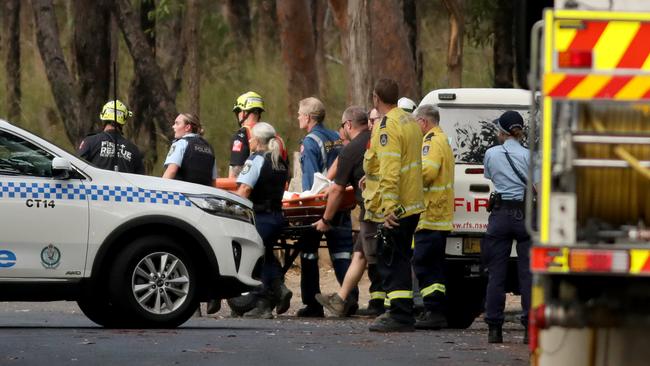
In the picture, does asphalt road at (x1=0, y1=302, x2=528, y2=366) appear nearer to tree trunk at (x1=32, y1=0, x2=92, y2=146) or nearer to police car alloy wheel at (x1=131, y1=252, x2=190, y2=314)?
police car alloy wheel at (x1=131, y1=252, x2=190, y2=314)

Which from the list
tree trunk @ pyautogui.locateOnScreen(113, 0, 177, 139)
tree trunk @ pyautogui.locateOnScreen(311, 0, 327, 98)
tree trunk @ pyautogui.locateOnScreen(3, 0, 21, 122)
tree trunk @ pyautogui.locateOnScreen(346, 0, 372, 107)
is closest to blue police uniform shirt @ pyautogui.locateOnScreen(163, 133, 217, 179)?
tree trunk @ pyautogui.locateOnScreen(346, 0, 372, 107)

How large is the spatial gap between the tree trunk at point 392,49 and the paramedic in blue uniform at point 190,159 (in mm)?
7846

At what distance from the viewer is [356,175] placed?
16.2m

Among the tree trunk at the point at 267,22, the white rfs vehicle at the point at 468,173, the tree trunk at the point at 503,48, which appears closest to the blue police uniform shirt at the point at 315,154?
the white rfs vehicle at the point at 468,173

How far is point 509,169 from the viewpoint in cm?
1351

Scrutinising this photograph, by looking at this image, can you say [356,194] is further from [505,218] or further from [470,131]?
[505,218]

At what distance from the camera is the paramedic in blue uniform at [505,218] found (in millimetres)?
13508

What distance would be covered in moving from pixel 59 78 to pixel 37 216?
16951mm

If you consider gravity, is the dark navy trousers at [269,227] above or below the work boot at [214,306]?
above

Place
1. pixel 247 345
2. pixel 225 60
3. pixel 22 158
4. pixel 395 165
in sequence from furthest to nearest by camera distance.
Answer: pixel 225 60 → pixel 22 158 → pixel 395 165 → pixel 247 345

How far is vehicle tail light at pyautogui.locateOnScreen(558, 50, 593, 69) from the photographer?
26.7 feet

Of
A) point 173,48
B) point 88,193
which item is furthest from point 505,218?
point 173,48

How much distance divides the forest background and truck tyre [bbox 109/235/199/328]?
8.98m

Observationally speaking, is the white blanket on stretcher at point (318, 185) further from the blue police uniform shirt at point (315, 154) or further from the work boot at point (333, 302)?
the work boot at point (333, 302)
